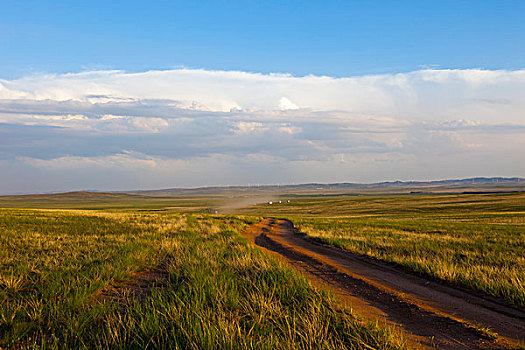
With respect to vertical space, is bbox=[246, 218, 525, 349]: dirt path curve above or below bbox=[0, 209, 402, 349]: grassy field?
below

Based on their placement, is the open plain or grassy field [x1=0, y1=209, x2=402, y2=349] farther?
the open plain

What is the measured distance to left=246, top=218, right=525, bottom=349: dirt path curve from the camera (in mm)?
5316

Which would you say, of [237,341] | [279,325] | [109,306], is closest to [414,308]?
[279,325]

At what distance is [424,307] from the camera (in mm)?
6891

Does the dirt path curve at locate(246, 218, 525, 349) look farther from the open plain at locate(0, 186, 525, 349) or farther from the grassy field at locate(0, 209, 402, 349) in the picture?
the grassy field at locate(0, 209, 402, 349)

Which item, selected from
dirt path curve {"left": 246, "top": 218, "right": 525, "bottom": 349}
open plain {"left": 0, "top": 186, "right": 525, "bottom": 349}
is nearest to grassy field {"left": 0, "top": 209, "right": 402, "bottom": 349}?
open plain {"left": 0, "top": 186, "right": 525, "bottom": 349}

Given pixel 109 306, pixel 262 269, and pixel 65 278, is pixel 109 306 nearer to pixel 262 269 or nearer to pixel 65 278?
pixel 65 278

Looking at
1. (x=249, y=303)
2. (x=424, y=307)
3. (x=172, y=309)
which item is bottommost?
(x=424, y=307)

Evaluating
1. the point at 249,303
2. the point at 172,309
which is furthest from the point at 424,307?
the point at 172,309

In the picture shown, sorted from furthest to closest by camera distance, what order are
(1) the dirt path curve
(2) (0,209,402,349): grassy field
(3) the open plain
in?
(1) the dirt path curve, (3) the open plain, (2) (0,209,402,349): grassy field

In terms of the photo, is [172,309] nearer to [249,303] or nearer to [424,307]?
[249,303]

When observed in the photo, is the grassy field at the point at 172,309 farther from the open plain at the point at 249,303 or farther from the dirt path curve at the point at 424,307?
the dirt path curve at the point at 424,307

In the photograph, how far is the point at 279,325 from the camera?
5.22m

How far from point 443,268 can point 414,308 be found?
3971 millimetres
